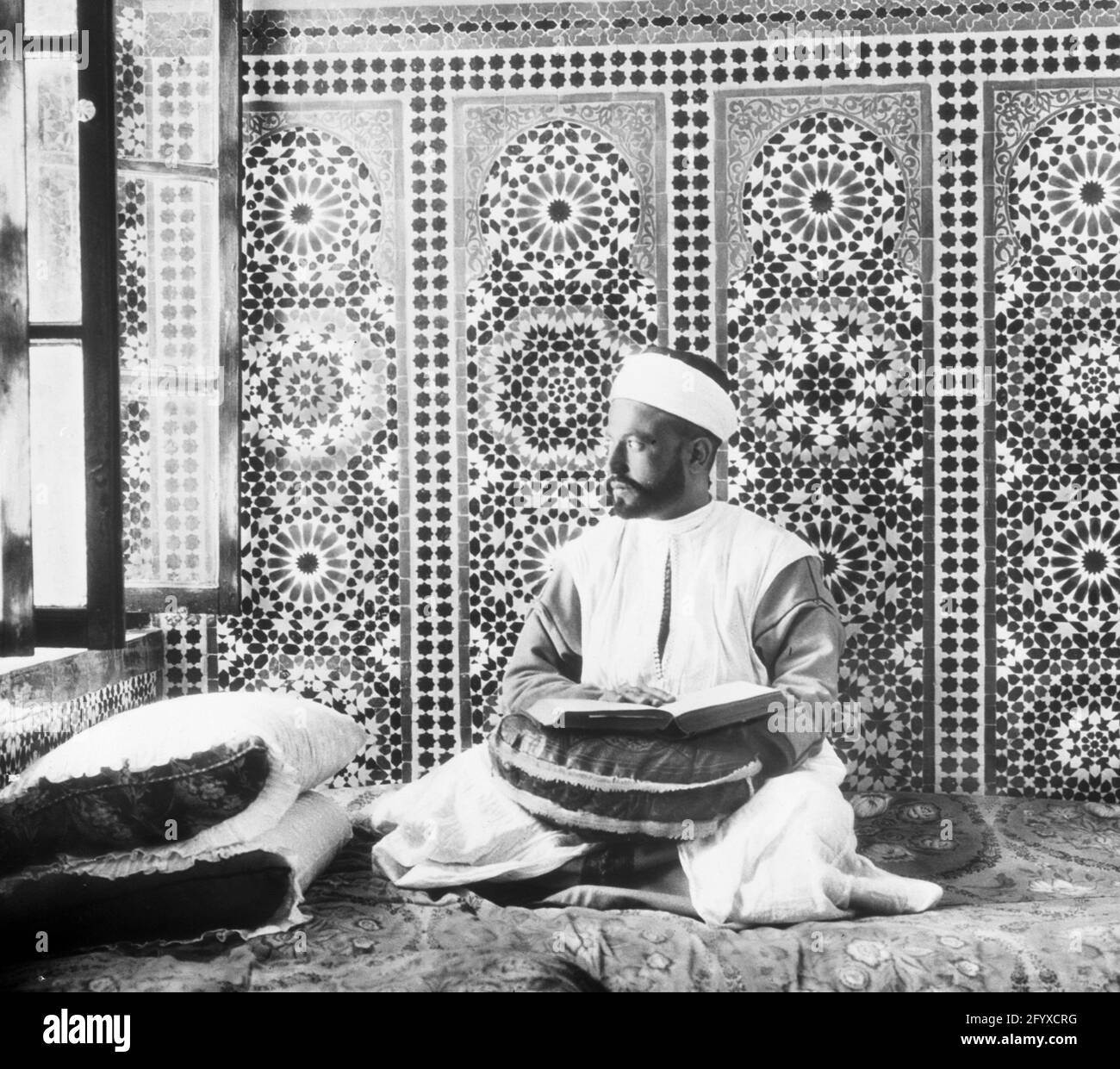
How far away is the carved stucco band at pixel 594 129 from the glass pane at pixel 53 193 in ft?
3.17

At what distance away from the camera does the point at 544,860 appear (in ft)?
8.60

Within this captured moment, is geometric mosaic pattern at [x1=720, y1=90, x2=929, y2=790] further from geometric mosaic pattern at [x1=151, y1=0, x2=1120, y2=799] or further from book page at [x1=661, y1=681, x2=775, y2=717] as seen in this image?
book page at [x1=661, y1=681, x2=775, y2=717]

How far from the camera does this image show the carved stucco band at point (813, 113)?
293 cm

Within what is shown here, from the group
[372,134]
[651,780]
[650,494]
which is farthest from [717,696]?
[372,134]

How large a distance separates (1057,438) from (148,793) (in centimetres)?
234

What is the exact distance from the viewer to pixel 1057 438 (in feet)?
9.59

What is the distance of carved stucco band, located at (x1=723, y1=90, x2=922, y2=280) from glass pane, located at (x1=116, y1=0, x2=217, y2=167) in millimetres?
1354

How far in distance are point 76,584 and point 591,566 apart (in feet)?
4.24

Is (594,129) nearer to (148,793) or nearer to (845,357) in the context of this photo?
(845,357)

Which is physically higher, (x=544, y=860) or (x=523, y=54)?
(x=523, y=54)

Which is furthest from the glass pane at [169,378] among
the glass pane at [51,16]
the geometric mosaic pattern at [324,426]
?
the glass pane at [51,16]

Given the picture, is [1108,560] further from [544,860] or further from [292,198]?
[292,198]

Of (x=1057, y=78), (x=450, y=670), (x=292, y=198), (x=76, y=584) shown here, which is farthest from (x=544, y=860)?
(x=1057, y=78)
